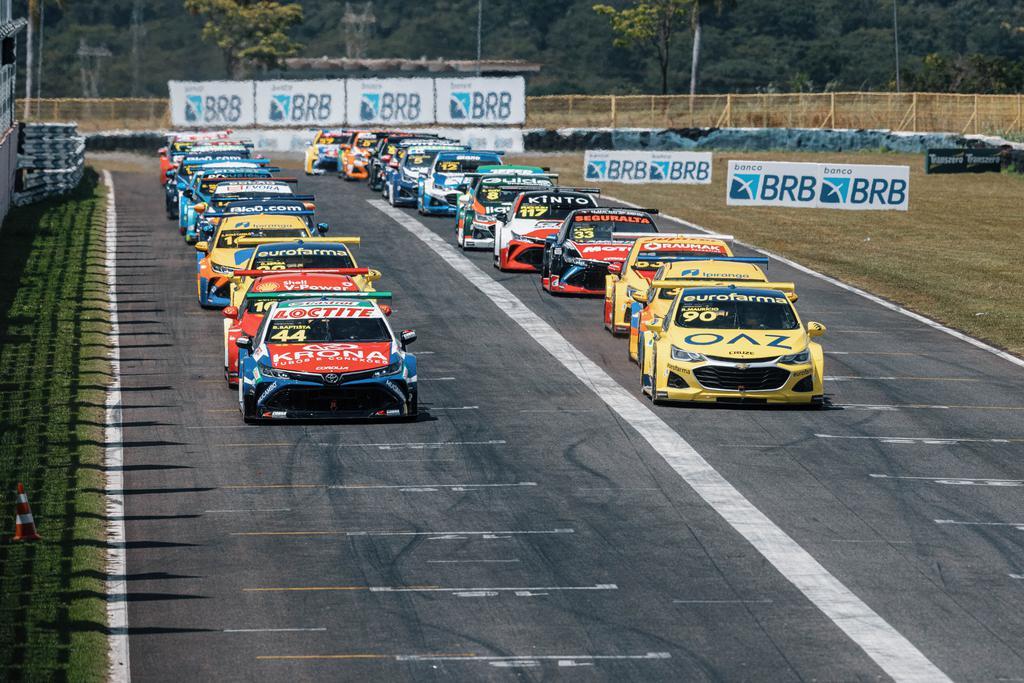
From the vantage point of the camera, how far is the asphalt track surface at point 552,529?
12688 mm

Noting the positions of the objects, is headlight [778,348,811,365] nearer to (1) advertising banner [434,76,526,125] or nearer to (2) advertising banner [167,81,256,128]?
(1) advertising banner [434,76,526,125]

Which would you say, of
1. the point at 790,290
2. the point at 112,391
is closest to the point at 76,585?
the point at 112,391

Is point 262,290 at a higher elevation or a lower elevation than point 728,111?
lower

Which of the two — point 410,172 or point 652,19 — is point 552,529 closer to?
point 410,172

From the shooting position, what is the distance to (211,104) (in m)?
78.5

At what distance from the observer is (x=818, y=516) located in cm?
1677

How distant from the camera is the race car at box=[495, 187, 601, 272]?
35.5m

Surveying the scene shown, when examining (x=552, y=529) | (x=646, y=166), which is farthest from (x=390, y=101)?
(x=552, y=529)

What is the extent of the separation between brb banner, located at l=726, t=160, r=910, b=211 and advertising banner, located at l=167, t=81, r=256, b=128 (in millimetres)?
33553

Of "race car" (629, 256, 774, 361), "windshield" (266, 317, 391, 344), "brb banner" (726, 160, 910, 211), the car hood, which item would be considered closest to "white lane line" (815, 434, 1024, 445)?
"race car" (629, 256, 774, 361)

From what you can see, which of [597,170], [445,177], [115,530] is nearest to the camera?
[115,530]

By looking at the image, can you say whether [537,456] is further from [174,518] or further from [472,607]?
[472,607]

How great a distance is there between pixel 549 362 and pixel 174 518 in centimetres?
1021

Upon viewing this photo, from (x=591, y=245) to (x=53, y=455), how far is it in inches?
581
